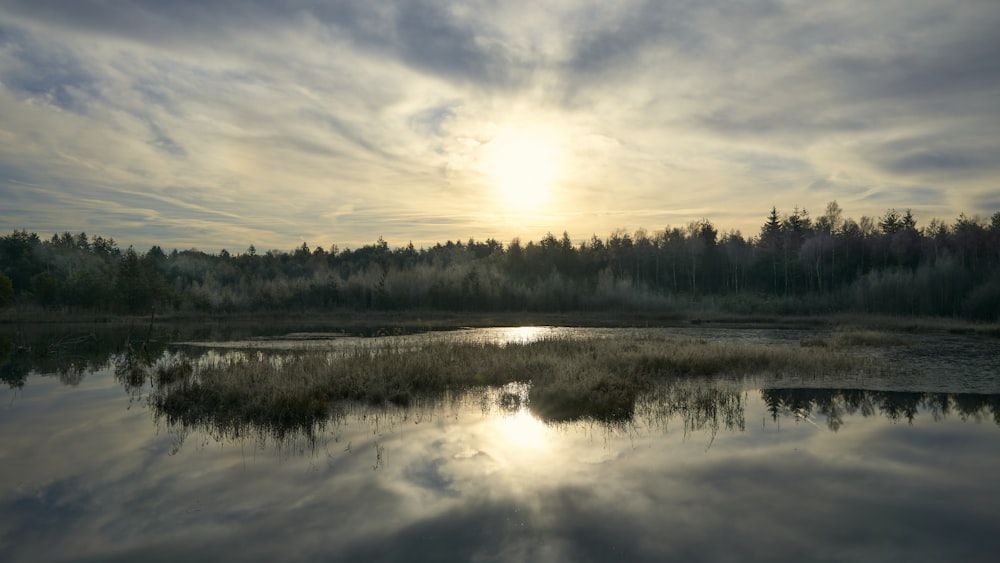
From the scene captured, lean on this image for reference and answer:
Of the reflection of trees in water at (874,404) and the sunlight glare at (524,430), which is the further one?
the reflection of trees in water at (874,404)

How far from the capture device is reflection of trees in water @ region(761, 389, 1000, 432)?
53.4ft

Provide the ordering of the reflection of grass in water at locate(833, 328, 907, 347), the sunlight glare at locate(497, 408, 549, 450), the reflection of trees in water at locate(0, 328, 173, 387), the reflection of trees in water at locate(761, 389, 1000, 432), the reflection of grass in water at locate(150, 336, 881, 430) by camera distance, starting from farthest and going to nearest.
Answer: the reflection of grass in water at locate(833, 328, 907, 347) < the reflection of trees in water at locate(0, 328, 173, 387) < the reflection of trees in water at locate(761, 389, 1000, 432) < the reflection of grass in water at locate(150, 336, 881, 430) < the sunlight glare at locate(497, 408, 549, 450)

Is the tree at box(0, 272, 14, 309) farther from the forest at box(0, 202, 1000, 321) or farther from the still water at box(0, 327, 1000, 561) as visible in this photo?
the still water at box(0, 327, 1000, 561)

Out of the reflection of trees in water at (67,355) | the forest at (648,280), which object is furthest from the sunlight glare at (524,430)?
the forest at (648,280)

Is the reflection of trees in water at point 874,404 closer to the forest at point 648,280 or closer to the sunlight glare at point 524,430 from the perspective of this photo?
the sunlight glare at point 524,430

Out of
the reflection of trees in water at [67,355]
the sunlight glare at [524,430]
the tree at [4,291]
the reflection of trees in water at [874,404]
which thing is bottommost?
the reflection of trees in water at [67,355]

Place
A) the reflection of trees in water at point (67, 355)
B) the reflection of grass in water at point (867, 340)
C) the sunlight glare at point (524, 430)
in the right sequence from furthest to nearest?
1. the reflection of grass in water at point (867, 340)
2. the reflection of trees in water at point (67, 355)
3. the sunlight glare at point (524, 430)

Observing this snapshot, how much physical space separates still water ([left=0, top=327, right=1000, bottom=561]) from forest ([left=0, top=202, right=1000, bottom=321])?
53.4 metres

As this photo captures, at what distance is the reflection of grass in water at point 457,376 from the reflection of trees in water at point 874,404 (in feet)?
11.8

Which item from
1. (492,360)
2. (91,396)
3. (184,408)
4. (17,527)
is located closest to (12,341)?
(91,396)

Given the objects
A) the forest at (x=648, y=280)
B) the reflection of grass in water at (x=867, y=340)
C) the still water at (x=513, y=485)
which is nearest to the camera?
the still water at (x=513, y=485)

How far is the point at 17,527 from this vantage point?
29.0 ft

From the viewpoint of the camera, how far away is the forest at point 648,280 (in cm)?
6334

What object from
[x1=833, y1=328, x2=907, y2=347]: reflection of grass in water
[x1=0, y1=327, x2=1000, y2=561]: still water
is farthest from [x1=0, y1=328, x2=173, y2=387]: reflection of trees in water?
[x1=833, y1=328, x2=907, y2=347]: reflection of grass in water
